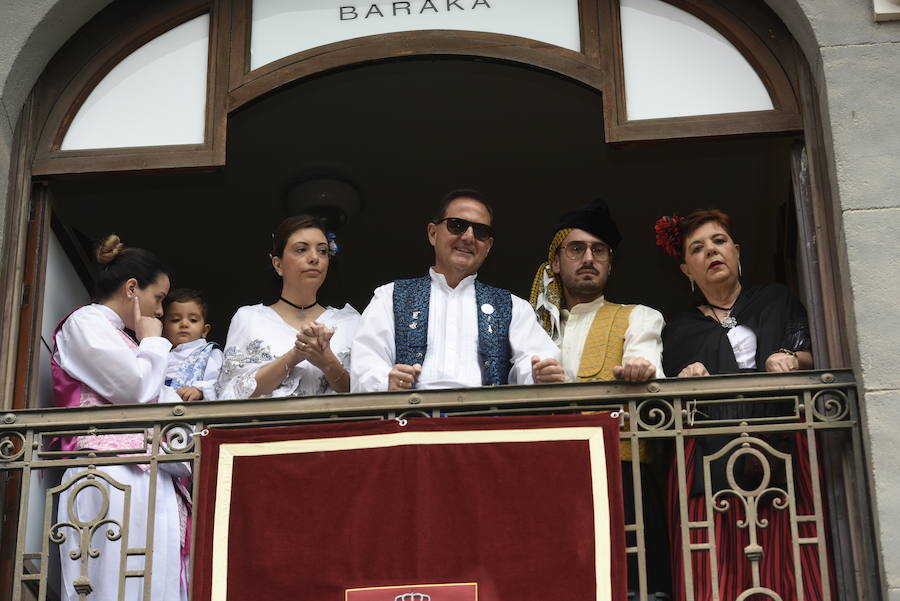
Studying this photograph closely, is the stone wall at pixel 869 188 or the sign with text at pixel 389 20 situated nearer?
the stone wall at pixel 869 188

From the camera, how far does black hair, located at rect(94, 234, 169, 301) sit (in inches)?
322

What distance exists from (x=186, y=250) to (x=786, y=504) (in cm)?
563

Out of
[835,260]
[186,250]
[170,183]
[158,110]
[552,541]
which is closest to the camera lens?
[552,541]

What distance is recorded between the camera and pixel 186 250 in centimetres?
1148

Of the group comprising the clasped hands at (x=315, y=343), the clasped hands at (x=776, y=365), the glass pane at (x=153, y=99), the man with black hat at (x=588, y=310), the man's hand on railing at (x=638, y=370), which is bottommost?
the man's hand on railing at (x=638, y=370)

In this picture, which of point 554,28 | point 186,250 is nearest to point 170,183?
point 186,250

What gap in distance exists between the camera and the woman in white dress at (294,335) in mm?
7762

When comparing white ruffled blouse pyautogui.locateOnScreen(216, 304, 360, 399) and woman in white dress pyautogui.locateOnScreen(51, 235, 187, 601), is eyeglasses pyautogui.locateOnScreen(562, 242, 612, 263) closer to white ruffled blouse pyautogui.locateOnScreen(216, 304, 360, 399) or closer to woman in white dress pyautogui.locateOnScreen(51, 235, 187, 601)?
white ruffled blouse pyautogui.locateOnScreen(216, 304, 360, 399)

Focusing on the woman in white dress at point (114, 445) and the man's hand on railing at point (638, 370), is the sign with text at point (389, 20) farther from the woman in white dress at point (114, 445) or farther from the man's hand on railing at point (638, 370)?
the man's hand on railing at point (638, 370)

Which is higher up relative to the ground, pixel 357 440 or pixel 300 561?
pixel 357 440

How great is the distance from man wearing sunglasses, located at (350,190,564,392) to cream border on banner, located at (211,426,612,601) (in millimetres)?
424

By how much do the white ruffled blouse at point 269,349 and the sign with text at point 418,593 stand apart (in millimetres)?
1175

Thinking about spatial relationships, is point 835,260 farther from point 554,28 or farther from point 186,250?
point 186,250

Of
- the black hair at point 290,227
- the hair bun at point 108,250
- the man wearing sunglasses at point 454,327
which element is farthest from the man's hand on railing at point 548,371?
the hair bun at point 108,250
